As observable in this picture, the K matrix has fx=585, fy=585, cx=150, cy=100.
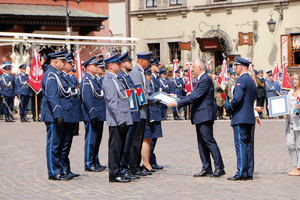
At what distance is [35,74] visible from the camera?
2042 centimetres

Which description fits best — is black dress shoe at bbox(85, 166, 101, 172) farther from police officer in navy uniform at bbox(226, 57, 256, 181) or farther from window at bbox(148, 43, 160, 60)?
window at bbox(148, 43, 160, 60)

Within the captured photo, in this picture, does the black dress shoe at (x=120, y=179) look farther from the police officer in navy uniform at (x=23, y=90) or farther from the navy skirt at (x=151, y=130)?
the police officer in navy uniform at (x=23, y=90)

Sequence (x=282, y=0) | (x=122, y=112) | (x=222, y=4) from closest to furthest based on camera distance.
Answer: (x=122, y=112) < (x=282, y=0) < (x=222, y=4)

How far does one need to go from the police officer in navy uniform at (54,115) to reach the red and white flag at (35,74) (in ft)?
38.4

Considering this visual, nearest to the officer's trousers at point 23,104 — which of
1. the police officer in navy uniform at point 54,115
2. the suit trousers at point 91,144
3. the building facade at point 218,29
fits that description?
the suit trousers at point 91,144

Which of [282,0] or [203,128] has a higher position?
[282,0]

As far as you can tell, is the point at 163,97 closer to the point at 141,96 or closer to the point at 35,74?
the point at 141,96

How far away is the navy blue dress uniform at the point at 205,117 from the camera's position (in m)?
9.13

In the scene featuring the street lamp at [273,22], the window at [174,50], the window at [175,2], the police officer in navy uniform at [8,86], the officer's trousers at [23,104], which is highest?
the window at [175,2]

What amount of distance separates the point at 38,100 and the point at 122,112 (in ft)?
43.0

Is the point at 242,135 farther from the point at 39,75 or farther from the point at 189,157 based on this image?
the point at 39,75

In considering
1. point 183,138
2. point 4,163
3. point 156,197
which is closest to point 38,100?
point 183,138

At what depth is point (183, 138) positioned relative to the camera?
48.2 ft

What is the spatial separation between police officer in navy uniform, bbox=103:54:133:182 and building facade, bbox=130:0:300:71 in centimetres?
2409
